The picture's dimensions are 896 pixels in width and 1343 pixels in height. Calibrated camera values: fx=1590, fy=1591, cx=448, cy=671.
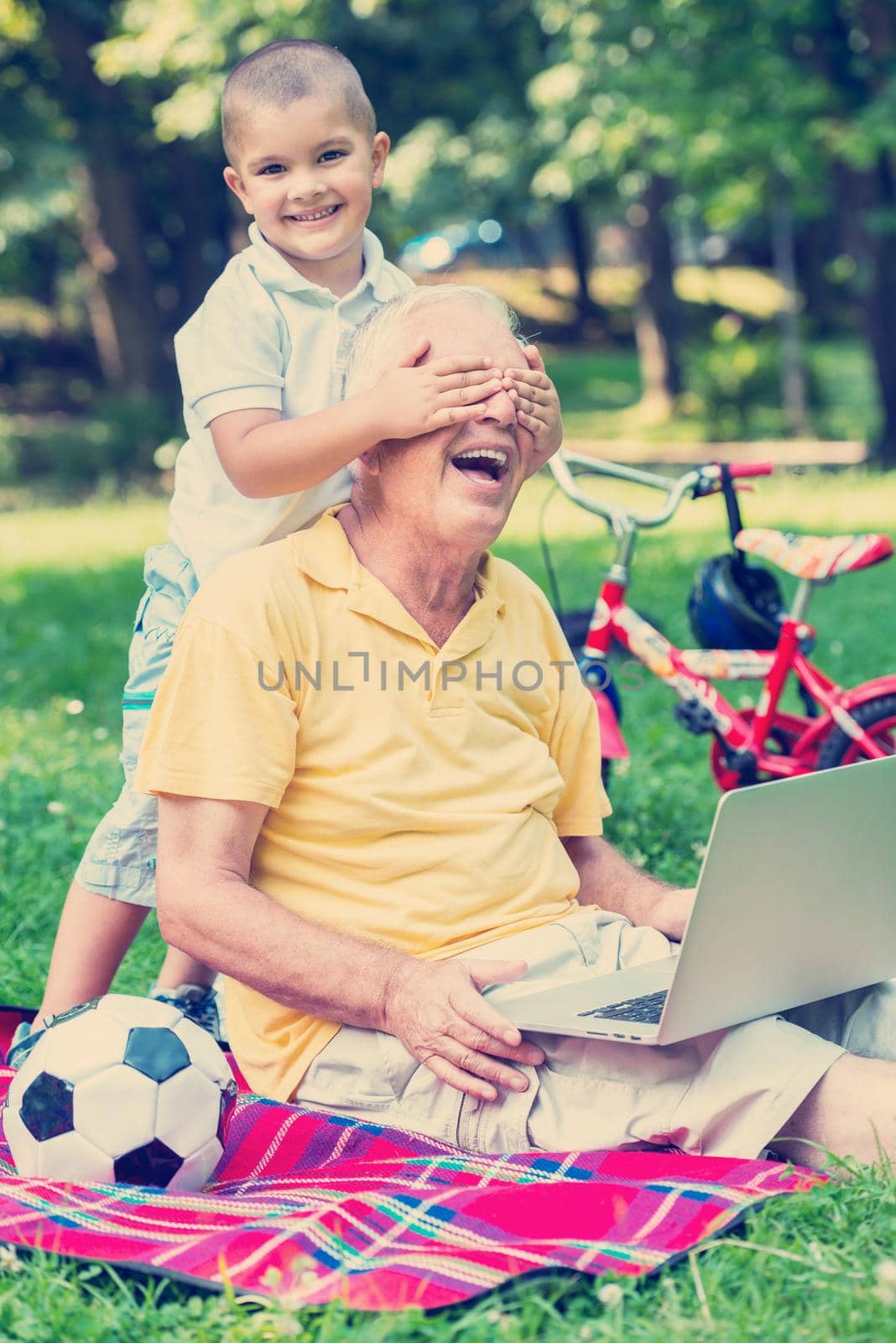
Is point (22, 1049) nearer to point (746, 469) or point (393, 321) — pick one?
point (393, 321)

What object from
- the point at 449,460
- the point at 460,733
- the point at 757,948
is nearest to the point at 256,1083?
the point at 460,733

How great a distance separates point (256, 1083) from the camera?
105 inches

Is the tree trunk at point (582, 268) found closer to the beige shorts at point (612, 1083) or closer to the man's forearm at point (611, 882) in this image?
the man's forearm at point (611, 882)

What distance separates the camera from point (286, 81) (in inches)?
119

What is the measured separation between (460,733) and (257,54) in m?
1.45

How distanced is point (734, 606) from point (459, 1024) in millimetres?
2931

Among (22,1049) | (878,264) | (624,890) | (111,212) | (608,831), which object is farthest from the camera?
(111,212)

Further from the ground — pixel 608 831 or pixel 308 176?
pixel 308 176

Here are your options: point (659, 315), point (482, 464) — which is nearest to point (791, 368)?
point (659, 315)

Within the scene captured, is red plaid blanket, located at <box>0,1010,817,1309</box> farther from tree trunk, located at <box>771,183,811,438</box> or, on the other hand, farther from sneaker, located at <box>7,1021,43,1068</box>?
tree trunk, located at <box>771,183,811,438</box>

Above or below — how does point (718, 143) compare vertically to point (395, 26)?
below

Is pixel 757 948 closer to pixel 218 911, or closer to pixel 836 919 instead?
pixel 836 919

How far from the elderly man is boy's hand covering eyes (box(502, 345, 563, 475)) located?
0.02 meters


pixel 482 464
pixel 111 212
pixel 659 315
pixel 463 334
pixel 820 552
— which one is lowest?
pixel 820 552
